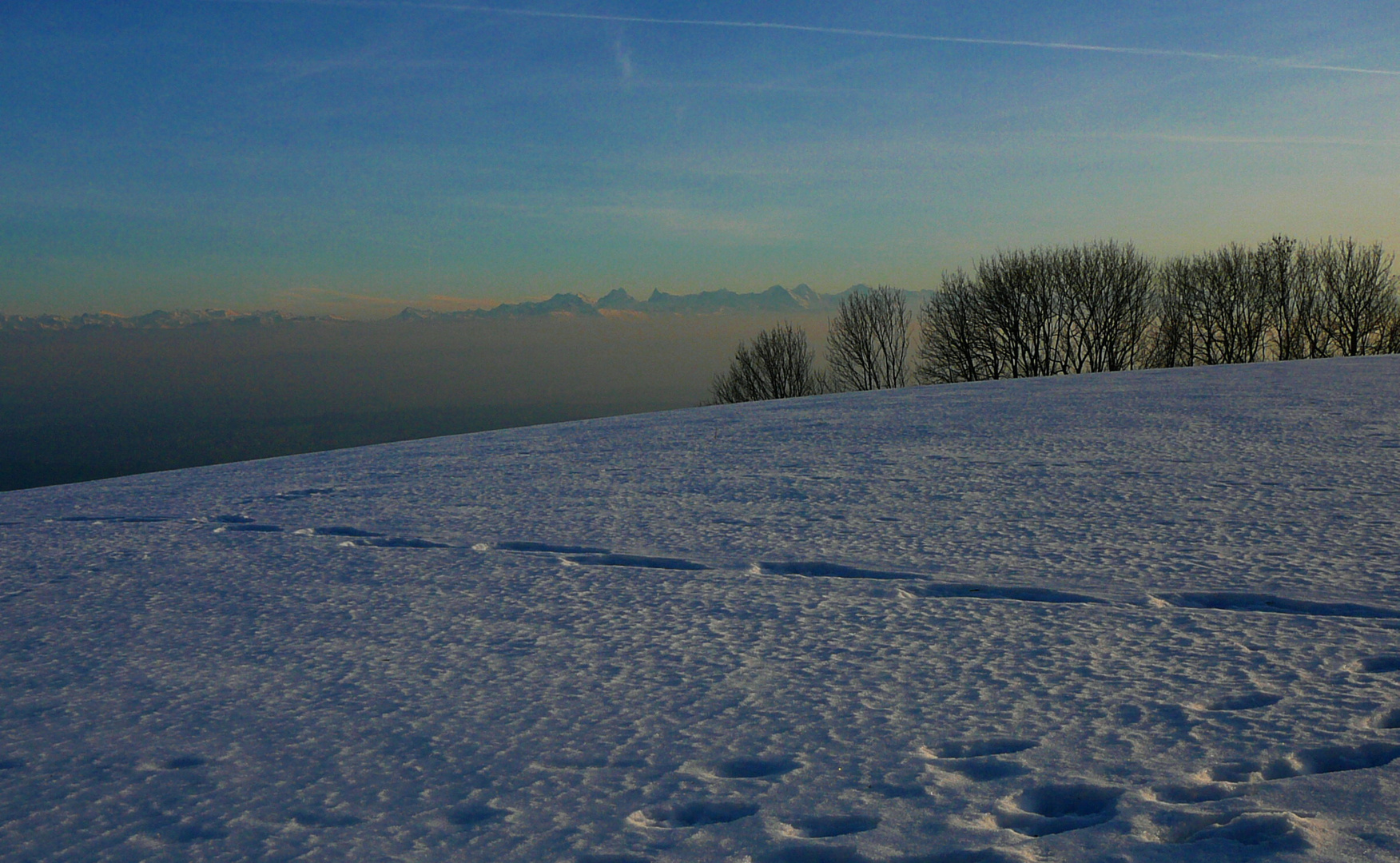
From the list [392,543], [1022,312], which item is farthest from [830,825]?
[1022,312]

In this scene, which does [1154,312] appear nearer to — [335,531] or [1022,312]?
[1022,312]

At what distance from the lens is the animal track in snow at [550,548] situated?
119 inches

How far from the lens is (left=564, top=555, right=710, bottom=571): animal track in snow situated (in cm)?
278

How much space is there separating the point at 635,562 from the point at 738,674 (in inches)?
41.0

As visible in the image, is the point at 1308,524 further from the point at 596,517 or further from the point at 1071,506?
the point at 596,517

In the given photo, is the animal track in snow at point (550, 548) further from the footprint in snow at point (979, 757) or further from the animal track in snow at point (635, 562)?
the footprint in snow at point (979, 757)

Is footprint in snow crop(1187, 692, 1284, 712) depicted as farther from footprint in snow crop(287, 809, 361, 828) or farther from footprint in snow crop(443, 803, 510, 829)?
footprint in snow crop(287, 809, 361, 828)

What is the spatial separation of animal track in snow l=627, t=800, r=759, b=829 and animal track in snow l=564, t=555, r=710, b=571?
138 centimetres

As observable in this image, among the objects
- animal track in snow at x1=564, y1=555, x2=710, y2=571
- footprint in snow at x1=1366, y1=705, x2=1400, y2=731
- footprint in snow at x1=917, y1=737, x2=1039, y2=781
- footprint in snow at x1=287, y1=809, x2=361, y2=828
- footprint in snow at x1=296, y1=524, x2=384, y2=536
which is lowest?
footprint in snow at x1=287, y1=809, x2=361, y2=828

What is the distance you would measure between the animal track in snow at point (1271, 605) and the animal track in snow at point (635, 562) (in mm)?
1311

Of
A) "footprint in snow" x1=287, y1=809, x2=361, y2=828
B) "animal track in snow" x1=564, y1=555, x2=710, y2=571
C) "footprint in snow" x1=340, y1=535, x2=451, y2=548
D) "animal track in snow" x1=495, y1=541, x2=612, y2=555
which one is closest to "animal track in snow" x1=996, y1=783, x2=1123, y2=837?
"footprint in snow" x1=287, y1=809, x2=361, y2=828

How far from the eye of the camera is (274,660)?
6.93ft

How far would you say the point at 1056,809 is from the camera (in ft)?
4.32

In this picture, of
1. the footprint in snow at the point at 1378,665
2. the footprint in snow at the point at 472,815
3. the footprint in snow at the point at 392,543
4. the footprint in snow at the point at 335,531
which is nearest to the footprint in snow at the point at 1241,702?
the footprint in snow at the point at 1378,665
